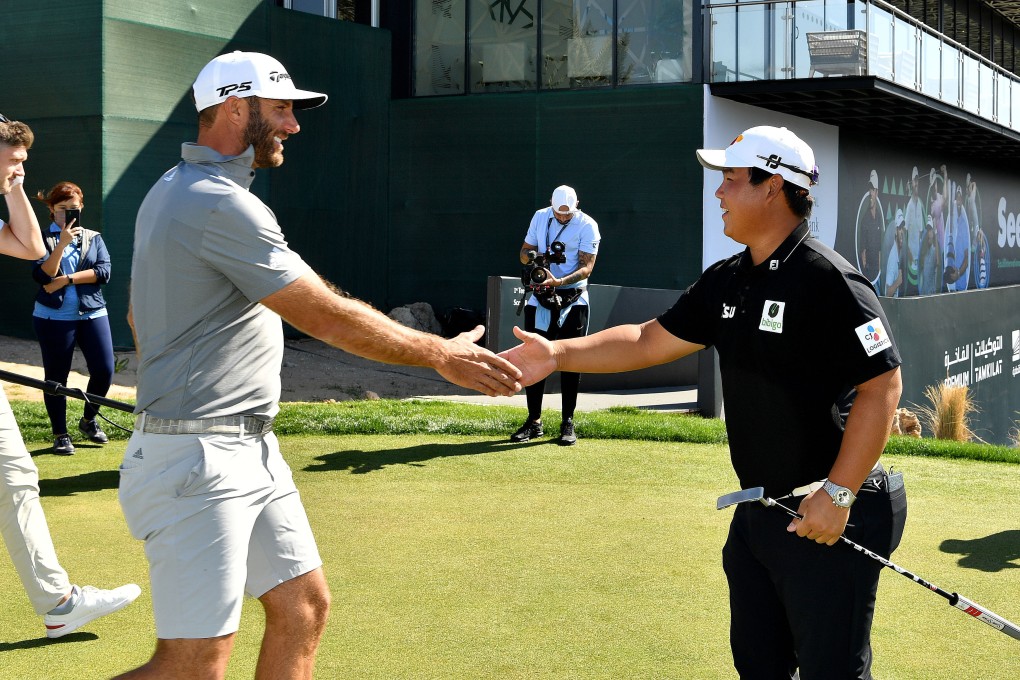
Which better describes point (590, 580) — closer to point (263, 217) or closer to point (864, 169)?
point (263, 217)

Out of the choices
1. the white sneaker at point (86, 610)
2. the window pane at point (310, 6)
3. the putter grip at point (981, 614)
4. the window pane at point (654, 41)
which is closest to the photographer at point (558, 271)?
the white sneaker at point (86, 610)

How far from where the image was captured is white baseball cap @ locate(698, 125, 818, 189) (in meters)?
3.54

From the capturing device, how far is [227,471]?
3371 millimetres

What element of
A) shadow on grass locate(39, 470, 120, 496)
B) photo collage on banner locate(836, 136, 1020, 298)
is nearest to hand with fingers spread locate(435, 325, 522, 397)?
shadow on grass locate(39, 470, 120, 496)

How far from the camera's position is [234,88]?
346cm

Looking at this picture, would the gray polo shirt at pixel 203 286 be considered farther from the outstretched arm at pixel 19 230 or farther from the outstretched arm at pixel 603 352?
the outstretched arm at pixel 19 230

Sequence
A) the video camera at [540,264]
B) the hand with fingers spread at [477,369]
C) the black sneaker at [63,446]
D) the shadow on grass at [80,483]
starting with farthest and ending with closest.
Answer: the video camera at [540,264], the black sneaker at [63,446], the shadow on grass at [80,483], the hand with fingers spread at [477,369]

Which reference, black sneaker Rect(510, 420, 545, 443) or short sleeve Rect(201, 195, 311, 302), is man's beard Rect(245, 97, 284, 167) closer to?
short sleeve Rect(201, 195, 311, 302)

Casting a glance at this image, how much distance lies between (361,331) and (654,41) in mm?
15658

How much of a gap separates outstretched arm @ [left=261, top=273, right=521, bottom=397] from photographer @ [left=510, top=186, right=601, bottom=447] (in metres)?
6.12

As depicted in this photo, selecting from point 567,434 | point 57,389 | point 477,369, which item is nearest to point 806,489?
point 477,369

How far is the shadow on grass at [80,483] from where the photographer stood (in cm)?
779

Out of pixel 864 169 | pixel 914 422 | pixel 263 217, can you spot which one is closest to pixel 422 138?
pixel 864 169

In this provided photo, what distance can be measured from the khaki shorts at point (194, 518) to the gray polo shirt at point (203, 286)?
11 cm
